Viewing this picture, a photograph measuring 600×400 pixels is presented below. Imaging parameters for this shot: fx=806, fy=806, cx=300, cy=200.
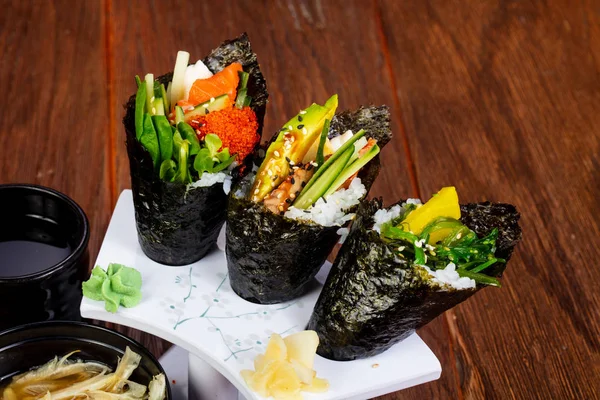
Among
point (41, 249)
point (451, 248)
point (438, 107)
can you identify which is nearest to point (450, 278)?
point (451, 248)

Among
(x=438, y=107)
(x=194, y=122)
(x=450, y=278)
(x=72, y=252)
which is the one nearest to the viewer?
(x=450, y=278)

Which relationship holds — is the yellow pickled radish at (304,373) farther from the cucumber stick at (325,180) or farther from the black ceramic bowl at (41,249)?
the black ceramic bowl at (41,249)

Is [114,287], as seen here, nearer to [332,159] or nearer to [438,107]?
[332,159]

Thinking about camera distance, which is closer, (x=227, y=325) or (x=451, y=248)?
(x=451, y=248)

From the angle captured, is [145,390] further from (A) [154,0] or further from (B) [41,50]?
(A) [154,0]

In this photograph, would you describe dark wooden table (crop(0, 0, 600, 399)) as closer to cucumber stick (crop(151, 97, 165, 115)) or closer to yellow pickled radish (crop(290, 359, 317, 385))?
yellow pickled radish (crop(290, 359, 317, 385))

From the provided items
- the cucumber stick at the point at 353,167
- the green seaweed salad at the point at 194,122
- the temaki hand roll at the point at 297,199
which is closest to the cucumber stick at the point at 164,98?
the green seaweed salad at the point at 194,122

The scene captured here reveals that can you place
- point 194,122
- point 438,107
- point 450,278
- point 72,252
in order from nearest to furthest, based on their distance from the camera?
1. point 450,278
2. point 194,122
3. point 72,252
4. point 438,107

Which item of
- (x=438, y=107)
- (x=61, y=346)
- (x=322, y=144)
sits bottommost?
(x=438, y=107)
